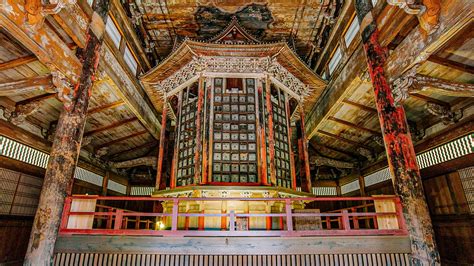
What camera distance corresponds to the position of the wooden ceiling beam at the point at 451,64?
6.39 m

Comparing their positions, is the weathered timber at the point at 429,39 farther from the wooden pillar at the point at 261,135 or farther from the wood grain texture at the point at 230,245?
the wood grain texture at the point at 230,245

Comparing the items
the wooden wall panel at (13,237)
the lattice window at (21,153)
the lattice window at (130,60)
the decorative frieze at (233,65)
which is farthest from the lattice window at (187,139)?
the wooden wall panel at (13,237)

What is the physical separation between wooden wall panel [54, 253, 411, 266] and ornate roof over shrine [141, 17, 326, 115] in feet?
20.2

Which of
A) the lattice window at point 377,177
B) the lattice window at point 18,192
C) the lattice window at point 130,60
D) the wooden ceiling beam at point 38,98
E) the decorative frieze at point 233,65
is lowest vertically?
the lattice window at point 18,192

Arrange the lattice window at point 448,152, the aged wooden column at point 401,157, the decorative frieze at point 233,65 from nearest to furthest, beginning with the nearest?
the aged wooden column at point 401,157 < the lattice window at point 448,152 < the decorative frieze at point 233,65

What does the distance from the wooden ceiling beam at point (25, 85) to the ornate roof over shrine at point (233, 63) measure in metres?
4.38

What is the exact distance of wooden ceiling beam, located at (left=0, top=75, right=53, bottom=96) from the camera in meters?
5.23

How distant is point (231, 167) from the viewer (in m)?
8.30

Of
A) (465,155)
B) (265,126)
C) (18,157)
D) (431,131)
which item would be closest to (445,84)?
(465,155)

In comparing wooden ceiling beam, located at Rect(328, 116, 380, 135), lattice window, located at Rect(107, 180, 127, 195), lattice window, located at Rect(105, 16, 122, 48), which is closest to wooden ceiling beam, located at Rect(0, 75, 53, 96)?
lattice window, located at Rect(105, 16, 122, 48)

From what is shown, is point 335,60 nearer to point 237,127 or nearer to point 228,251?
point 237,127

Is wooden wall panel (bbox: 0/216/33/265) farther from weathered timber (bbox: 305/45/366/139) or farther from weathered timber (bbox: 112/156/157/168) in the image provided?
weathered timber (bbox: 305/45/366/139)

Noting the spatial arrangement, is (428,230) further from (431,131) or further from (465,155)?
(431,131)

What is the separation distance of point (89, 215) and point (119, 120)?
5.61 meters
